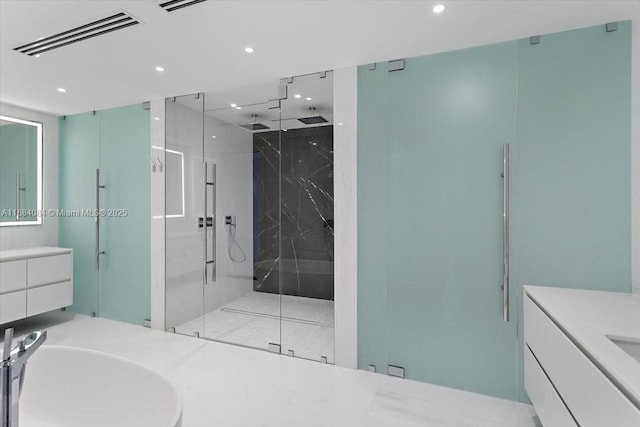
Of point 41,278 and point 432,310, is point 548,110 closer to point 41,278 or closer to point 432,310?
point 432,310

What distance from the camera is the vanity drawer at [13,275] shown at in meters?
3.11

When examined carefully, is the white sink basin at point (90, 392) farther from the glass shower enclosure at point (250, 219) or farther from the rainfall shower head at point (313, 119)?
the rainfall shower head at point (313, 119)

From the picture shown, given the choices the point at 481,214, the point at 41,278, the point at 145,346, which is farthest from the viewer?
the point at 41,278

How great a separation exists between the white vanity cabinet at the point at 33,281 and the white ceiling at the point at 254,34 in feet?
5.86

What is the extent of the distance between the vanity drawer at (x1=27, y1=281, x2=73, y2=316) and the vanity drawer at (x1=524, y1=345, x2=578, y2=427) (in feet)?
15.2

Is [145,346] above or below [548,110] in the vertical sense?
below

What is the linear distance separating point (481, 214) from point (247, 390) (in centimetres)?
219

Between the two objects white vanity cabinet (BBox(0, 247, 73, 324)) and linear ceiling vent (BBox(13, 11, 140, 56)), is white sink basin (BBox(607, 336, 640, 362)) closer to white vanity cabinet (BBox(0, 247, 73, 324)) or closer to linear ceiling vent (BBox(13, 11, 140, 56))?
linear ceiling vent (BBox(13, 11, 140, 56))

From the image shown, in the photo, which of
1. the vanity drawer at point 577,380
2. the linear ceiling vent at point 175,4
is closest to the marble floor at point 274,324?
the vanity drawer at point 577,380

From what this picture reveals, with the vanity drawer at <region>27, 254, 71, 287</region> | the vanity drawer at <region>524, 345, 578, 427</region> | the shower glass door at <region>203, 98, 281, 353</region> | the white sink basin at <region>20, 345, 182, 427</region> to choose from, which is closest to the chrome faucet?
the white sink basin at <region>20, 345, 182, 427</region>

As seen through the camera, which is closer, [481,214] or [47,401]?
[47,401]

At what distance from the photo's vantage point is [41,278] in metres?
3.46

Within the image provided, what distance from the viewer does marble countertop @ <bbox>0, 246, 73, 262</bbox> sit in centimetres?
319

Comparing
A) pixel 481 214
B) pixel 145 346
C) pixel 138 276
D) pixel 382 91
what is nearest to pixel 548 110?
pixel 481 214
